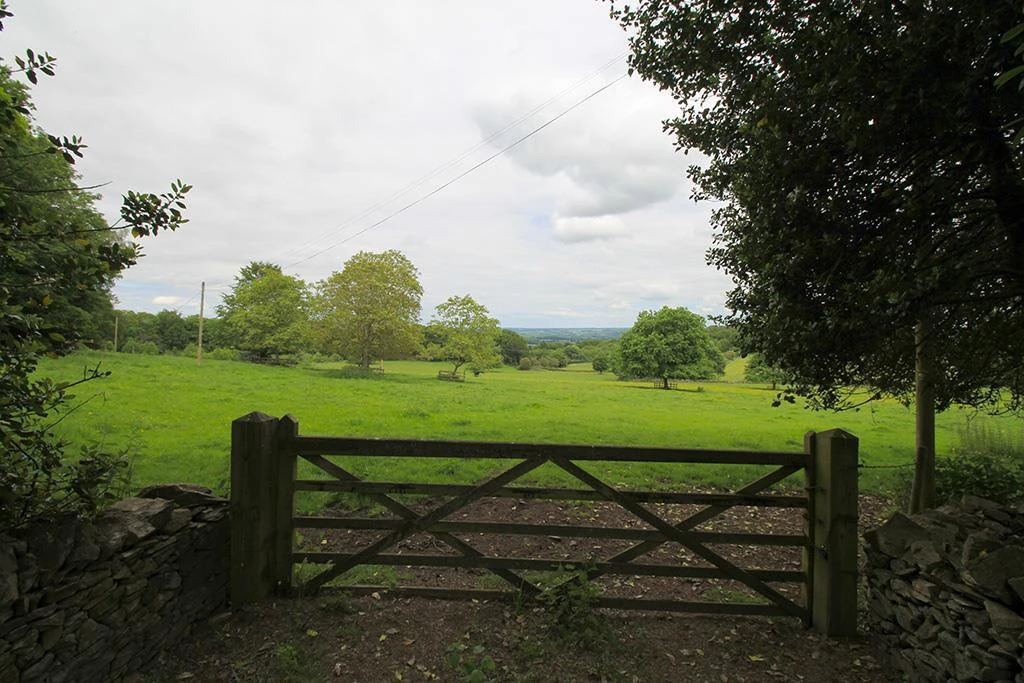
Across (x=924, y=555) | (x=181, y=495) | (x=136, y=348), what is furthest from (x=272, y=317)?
(x=924, y=555)

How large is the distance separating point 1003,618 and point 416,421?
13.9 meters

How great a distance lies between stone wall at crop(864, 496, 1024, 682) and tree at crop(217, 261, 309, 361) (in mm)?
42671

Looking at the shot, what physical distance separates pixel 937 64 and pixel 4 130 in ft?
20.7

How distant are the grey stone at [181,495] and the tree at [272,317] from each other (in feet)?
130

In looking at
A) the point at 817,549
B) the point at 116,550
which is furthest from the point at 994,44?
the point at 116,550

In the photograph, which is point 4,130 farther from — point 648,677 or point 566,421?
point 566,421

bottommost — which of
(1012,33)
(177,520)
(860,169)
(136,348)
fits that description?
(177,520)

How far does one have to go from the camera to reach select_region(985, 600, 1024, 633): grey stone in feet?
8.84

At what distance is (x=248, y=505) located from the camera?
405 cm

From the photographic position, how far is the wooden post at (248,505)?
4047mm

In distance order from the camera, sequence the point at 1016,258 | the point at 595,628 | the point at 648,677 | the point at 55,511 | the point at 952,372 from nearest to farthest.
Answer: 1. the point at 55,511
2. the point at 648,677
3. the point at 595,628
4. the point at 1016,258
5. the point at 952,372

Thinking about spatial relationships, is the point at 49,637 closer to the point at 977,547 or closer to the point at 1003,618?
the point at 1003,618

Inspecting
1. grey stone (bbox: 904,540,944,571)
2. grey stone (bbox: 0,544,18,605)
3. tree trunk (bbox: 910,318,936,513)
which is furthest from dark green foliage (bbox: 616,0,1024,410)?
grey stone (bbox: 0,544,18,605)

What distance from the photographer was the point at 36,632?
272 cm
